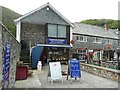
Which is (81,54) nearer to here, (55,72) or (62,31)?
(62,31)

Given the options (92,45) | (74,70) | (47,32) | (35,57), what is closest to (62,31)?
(47,32)

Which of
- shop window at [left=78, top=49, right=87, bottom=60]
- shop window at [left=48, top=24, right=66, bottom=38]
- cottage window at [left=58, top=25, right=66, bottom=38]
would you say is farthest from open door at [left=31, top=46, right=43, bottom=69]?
shop window at [left=78, top=49, right=87, bottom=60]

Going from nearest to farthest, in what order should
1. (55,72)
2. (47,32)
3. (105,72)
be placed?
(55,72) < (105,72) < (47,32)

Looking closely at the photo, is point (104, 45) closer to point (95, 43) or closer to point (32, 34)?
point (95, 43)

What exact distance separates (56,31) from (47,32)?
1.25 meters

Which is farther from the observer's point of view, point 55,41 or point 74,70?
point 55,41

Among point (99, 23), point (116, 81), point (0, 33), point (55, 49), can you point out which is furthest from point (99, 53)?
point (99, 23)

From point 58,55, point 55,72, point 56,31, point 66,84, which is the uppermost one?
point 56,31

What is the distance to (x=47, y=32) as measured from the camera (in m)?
21.3

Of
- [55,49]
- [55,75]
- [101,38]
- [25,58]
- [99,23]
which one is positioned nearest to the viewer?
[55,75]

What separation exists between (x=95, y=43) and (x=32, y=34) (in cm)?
1401

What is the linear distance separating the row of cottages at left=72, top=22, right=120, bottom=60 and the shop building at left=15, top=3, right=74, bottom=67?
490 cm

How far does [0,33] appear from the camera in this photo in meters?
4.70

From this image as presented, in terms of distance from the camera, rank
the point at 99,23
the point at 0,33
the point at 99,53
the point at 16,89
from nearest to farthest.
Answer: the point at 0,33 → the point at 16,89 → the point at 99,53 → the point at 99,23
